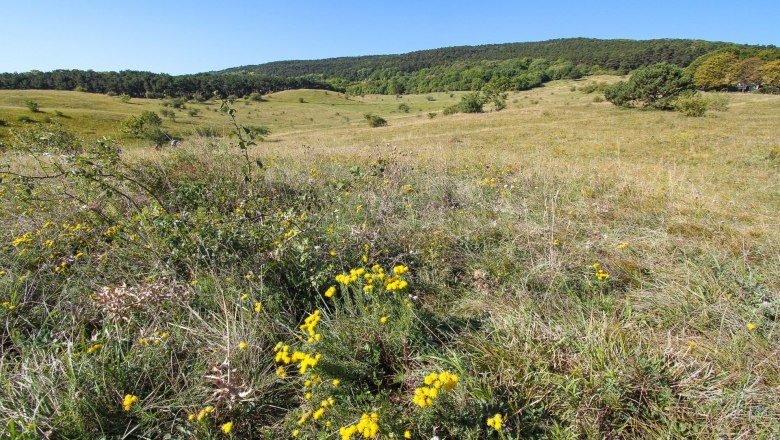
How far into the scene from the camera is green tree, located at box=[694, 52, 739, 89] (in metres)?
62.3

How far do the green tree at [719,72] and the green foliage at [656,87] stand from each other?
42.4 m

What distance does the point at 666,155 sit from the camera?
12.9m

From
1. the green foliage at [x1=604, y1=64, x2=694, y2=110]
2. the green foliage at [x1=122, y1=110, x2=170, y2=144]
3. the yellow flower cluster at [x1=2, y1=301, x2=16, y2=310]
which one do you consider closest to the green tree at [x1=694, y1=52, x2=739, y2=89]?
the green foliage at [x1=604, y1=64, x2=694, y2=110]

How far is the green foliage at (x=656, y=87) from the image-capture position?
33.2 m

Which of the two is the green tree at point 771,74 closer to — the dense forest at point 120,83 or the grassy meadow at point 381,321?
the grassy meadow at point 381,321

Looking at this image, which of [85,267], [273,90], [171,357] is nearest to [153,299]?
Answer: [171,357]

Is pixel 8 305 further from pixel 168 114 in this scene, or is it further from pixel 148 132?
pixel 168 114

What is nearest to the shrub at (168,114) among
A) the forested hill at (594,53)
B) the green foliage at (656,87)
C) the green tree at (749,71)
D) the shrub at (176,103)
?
the shrub at (176,103)

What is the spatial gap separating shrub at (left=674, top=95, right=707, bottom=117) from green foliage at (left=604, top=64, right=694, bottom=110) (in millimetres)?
3380

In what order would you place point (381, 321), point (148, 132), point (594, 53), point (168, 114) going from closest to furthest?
point (381, 321), point (148, 132), point (168, 114), point (594, 53)

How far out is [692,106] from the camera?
27.7 m

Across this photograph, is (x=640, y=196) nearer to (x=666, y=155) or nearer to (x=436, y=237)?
(x=436, y=237)

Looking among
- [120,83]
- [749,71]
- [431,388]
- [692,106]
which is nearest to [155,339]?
[431,388]

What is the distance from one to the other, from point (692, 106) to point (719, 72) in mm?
54630
